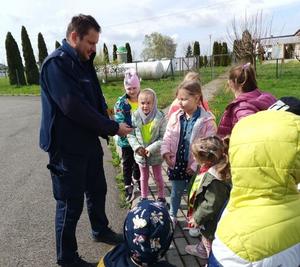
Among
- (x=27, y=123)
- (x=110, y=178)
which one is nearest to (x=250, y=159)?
(x=110, y=178)

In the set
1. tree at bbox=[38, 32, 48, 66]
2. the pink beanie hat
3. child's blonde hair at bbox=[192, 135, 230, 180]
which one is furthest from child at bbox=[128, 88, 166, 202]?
tree at bbox=[38, 32, 48, 66]

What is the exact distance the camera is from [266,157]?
1666 millimetres

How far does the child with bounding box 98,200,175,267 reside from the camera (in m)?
2.19

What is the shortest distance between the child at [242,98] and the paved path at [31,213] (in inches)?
64.5

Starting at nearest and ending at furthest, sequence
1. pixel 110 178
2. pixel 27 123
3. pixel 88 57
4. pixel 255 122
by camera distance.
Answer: pixel 255 122
pixel 88 57
pixel 110 178
pixel 27 123

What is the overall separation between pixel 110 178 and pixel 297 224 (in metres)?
4.27

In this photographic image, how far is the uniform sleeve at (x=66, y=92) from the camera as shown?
2840 mm

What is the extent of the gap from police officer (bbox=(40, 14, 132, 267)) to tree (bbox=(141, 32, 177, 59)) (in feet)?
212

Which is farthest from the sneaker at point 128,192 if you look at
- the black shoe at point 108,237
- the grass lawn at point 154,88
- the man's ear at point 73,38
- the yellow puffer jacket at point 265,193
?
the grass lawn at point 154,88

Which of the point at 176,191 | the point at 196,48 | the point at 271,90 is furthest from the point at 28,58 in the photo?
the point at 176,191

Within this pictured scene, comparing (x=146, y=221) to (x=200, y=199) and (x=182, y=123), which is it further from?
(x=182, y=123)

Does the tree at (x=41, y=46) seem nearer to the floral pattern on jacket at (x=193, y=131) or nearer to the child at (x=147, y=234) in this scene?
the floral pattern on jacket at (x=193, y=131)

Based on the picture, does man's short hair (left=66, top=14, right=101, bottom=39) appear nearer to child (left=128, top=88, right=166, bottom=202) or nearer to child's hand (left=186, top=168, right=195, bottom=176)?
child (left=128, top=88, right=166, bottom=202)

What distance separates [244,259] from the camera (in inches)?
68.1
